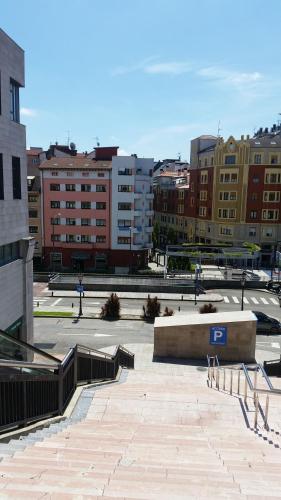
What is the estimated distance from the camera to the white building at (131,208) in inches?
2274

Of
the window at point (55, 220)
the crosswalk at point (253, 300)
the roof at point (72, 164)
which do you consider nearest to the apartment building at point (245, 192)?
the roof at point (72, 164)

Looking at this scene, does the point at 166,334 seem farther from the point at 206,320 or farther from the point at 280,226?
the point at 280,226

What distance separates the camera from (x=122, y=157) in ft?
188

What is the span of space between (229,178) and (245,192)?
3.43 metres

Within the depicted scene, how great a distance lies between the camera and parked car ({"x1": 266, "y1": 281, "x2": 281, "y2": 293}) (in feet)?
157

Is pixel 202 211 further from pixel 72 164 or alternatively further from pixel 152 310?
pixel 152 310

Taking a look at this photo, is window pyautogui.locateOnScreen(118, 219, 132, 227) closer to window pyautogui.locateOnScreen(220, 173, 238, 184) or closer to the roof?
the roof

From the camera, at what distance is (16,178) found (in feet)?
68.5

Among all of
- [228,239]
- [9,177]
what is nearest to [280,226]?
[228,239]

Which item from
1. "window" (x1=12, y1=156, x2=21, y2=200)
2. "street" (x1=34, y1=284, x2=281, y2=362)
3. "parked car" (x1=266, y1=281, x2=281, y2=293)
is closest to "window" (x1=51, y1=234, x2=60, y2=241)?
"street" (x1=34, y1=284, x2=281, y2=362)

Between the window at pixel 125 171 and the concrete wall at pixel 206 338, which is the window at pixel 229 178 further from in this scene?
the concrete wall at pixel 206 338

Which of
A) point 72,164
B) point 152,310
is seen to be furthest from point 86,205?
point 152,310

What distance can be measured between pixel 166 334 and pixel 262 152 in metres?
45.6

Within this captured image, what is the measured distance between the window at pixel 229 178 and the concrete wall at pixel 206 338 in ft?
140
